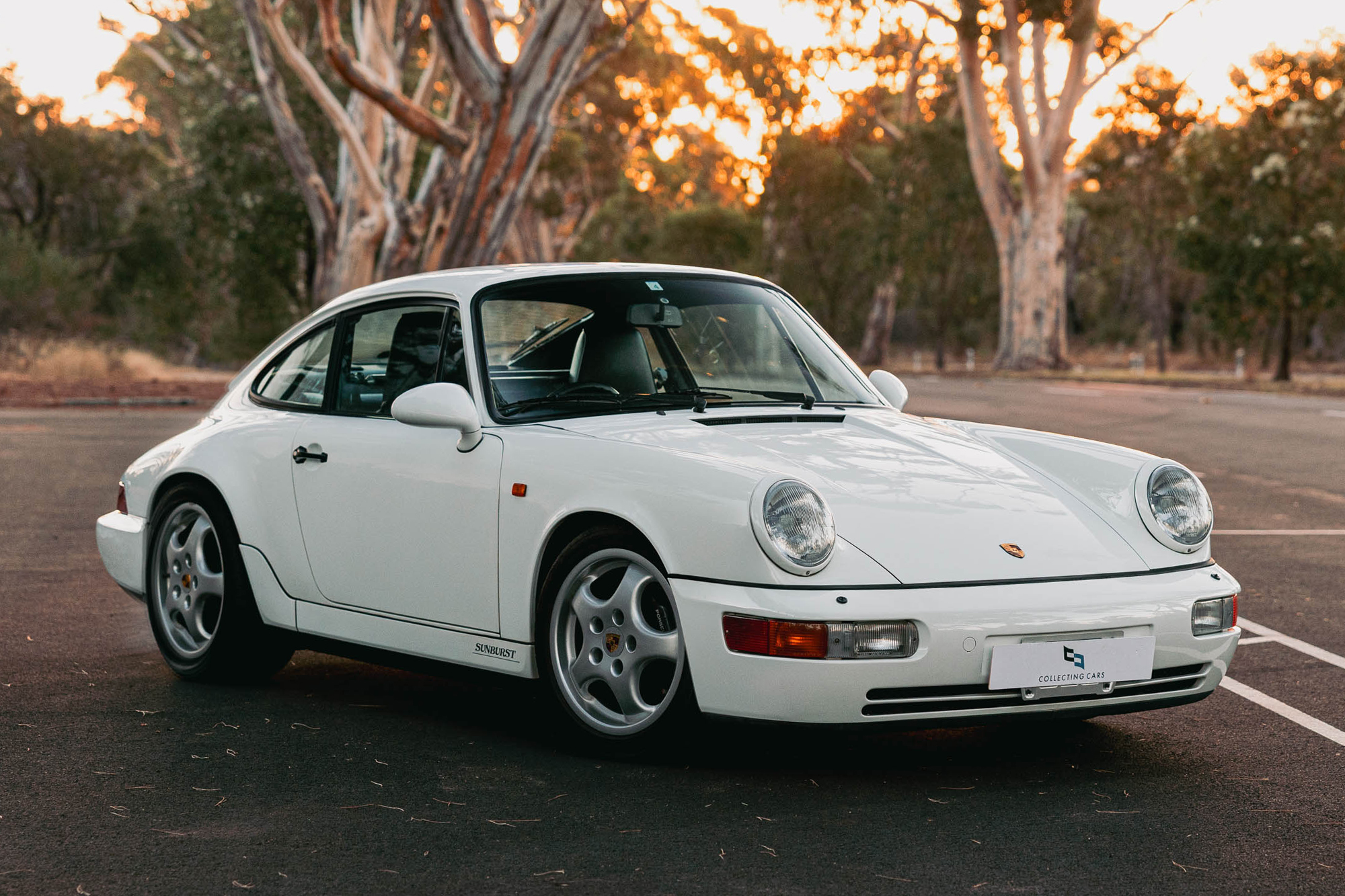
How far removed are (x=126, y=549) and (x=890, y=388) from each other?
307 centimetres

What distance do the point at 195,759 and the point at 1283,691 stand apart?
3.78m

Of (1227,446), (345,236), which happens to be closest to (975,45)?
(345,236)

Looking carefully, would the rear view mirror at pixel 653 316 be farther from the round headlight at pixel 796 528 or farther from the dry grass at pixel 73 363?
the dry grass at pixel 73 363

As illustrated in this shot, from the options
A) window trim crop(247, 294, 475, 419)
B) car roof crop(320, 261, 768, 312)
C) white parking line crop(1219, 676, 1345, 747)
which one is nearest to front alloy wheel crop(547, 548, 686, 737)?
window trim crop(247, 294, 475, 419)

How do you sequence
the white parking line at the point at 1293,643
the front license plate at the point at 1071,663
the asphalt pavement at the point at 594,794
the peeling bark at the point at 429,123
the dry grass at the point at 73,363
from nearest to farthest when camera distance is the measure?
the asphalt pavement at the point at 594,794 → the front license plate at the point at 1071,663 → the white parking line at the point at 1293,643 → the peeling bark at the point at 429,123 → the dry grass at the point at 73,363

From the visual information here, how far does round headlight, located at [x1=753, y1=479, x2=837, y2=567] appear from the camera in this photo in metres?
4.28

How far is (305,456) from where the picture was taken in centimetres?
570

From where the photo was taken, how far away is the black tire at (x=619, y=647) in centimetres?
450

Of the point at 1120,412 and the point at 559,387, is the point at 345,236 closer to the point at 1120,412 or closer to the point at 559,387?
the point at 1120,412

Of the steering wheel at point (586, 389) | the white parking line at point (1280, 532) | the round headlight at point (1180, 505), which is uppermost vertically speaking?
the steering wheel at point (586, 389)

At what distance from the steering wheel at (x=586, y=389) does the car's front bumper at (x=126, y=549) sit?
1968 mm

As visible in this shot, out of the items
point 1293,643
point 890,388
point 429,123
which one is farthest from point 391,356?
point 429,123

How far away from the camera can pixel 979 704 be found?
4340mm

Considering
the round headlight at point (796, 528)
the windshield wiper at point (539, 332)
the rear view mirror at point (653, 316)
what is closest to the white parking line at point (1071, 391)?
the rear view mirror at point (653, 316)
